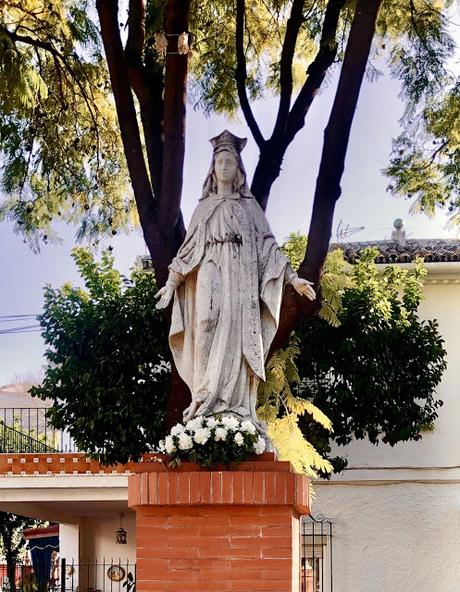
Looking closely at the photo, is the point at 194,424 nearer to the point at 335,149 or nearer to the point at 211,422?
the point at 211,422

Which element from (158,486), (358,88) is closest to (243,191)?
(358,88)

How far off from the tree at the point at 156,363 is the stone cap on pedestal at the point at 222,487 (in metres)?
4.75

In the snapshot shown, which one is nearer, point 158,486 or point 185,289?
point 158,486

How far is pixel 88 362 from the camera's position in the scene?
40.3 ft

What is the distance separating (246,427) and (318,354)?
5.65 metres

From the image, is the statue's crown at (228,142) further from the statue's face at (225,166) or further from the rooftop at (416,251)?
the rooftop at (416,251)

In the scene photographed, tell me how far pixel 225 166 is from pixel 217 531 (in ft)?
7.98

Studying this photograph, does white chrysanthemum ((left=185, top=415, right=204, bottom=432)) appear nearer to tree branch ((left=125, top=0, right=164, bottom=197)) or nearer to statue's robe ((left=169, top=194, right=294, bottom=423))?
statue's robe ((left=169, top=194, right=294, bottom=423))

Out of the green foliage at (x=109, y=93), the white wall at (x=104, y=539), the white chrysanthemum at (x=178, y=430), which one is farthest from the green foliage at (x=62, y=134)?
the white wall at (x=104, y=539)

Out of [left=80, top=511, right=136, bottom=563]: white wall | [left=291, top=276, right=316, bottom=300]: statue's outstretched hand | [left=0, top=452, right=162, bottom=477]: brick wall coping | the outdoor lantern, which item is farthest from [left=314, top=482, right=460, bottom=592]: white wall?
[left=291, top=276, right=316, bottom=300]: statue's outstretched hand

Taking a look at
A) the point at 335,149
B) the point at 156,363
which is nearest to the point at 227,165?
the point at 335,149

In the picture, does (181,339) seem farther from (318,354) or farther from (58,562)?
(58,562)

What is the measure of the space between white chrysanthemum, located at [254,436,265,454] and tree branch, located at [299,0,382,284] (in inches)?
78.8

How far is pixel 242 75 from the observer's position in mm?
11531
